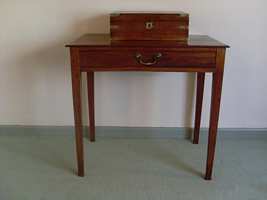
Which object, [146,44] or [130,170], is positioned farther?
[130,170]

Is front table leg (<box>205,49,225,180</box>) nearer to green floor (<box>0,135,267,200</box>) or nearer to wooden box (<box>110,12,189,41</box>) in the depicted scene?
green floor (<box>0,135,267,200</box>)

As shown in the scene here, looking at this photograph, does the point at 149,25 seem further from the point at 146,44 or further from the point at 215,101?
the point at 215,101

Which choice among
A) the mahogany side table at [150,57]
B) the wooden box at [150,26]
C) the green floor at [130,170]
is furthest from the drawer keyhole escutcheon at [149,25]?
the green floor at [130,170]

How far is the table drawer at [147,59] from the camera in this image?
59.7 inches

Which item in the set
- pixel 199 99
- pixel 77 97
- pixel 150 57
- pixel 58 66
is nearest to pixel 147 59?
pixel 150 57

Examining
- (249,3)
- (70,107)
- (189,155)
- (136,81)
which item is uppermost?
(249,3)

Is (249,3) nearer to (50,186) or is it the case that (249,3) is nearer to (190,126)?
(190,126)

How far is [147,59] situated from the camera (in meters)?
1.53

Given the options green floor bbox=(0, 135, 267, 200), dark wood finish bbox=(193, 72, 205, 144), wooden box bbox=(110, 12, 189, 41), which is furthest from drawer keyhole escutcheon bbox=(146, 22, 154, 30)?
green floor bbox=(0, 135, 267, 200)

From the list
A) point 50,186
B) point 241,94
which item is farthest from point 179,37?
point 50,186

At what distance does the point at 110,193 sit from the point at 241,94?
1122 mm

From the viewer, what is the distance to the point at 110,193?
157 cm

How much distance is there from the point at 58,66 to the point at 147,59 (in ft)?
2.57

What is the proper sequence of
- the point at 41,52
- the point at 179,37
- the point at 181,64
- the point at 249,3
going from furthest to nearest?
1. the point at 41,52
2. the point at 249,3
3. the point at 179,37
4. the point at 181,64
